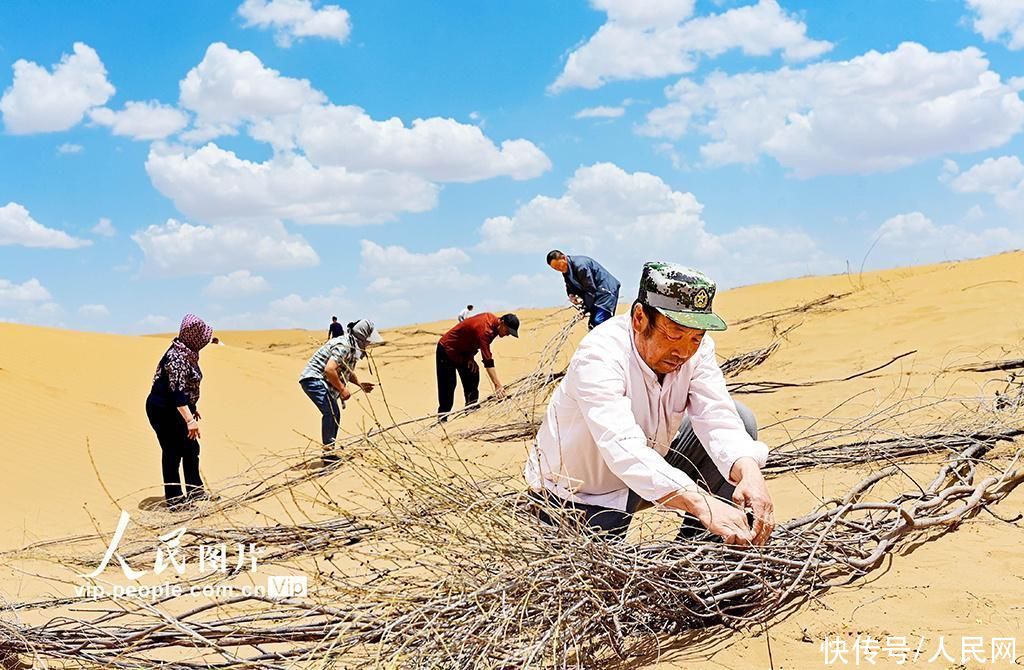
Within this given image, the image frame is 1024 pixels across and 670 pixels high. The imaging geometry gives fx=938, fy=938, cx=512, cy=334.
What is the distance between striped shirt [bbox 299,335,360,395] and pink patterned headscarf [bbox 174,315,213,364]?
1143 millimetres

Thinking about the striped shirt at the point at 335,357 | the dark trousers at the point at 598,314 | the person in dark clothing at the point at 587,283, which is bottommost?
the striped shirt at the point at 335,357

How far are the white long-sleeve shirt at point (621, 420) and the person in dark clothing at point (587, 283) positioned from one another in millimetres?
4965

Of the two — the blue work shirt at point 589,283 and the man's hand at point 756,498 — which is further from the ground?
the blue work shirt at point 589,283

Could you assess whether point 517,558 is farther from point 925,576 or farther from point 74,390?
point 74,390

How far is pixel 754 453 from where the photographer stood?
2.89 m

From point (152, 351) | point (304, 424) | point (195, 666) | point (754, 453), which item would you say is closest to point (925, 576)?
point (754, 453)

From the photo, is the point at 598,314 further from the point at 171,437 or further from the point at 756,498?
the point at 756,498

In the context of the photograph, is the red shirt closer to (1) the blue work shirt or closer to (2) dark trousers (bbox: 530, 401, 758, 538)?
(1) the blue work shirt

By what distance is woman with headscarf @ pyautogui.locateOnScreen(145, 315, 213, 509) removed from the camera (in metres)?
6.55

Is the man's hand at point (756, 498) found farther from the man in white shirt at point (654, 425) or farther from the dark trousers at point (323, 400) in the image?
the dark trousers at point (323, 400)

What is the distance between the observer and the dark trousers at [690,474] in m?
2.99

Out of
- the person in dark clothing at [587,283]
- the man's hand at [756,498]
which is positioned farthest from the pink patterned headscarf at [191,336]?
the man's hand at [756,498]

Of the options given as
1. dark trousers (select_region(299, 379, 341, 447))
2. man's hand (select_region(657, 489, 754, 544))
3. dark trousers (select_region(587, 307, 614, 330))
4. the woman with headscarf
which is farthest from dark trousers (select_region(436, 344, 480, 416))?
man's hand (select_region(657, 489, 754, 544))

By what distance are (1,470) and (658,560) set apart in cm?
800
